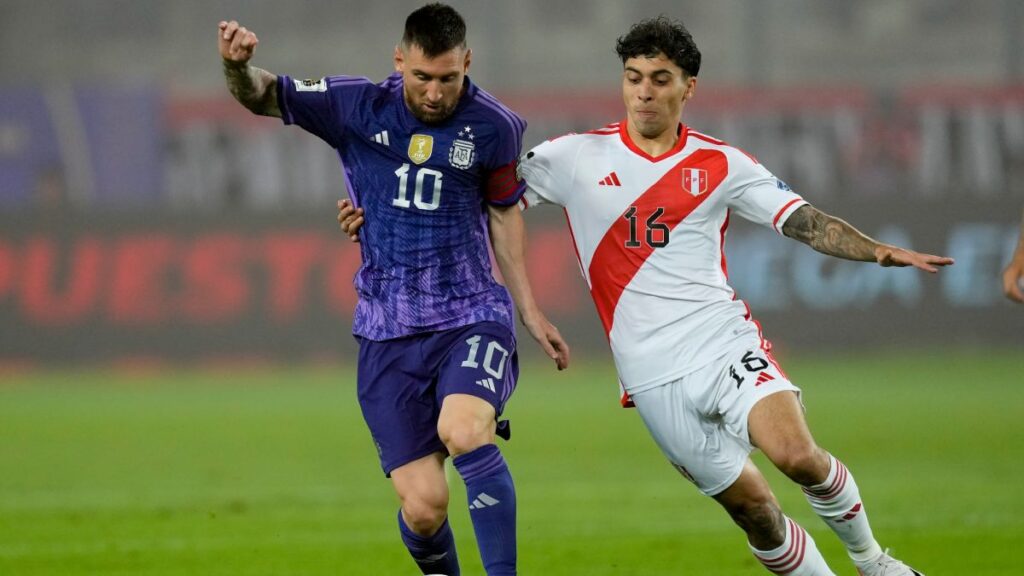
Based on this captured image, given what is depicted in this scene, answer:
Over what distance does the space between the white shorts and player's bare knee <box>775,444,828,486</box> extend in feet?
0.63

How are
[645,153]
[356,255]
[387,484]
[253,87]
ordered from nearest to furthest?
[253,87] → [645,153] → [387,484] → [356,255]

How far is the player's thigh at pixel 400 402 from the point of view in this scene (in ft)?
20.7

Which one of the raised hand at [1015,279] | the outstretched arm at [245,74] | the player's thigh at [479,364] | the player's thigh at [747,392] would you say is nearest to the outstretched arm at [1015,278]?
the raised hand at [1015,279]

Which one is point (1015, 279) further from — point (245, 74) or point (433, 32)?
point (245, 74)

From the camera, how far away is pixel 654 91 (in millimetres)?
6449

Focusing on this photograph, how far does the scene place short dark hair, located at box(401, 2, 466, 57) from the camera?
6.07 m

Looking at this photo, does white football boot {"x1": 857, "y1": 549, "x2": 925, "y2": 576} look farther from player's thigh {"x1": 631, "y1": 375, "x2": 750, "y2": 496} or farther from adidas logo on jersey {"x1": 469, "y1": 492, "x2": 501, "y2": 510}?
adidas logo on jersey {"x1": 469, "y1": 492, "x2": 501, "y2": 510}

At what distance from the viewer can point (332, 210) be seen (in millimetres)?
18984

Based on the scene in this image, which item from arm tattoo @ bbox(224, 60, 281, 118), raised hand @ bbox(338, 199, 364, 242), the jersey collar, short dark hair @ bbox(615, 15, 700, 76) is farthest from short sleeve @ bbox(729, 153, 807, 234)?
arm tattoo @ bbox(224, 60, 281, 118)

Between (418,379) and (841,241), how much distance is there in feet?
5.78

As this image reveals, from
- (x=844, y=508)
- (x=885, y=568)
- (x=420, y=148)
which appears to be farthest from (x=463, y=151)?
(x=885, y=568)

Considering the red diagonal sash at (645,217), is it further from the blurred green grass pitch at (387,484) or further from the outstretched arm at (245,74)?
the blurred green grass pitch at (387,484)

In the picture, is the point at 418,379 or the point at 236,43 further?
the point at 418,379

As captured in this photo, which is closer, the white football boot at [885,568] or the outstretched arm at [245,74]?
the outstretched arm at [245,74]
